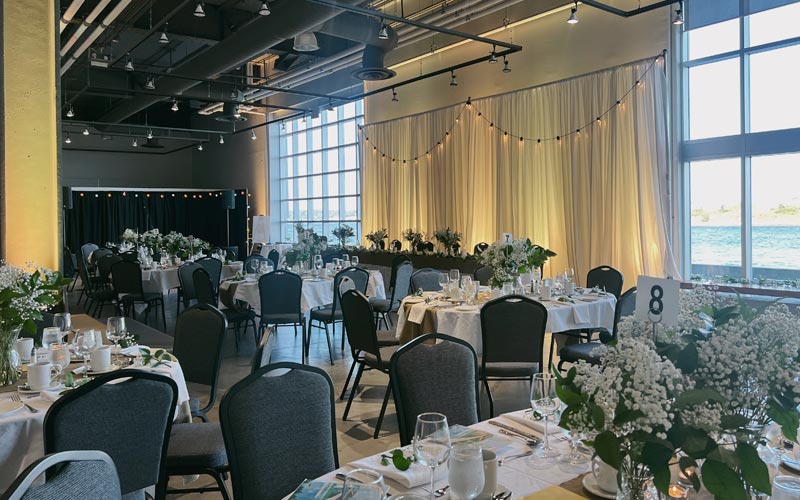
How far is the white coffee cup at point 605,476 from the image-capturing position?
179 cm

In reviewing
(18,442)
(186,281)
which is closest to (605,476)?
(18,442)

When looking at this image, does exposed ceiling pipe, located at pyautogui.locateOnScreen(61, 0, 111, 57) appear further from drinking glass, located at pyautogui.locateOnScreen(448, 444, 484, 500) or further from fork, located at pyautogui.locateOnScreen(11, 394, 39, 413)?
drinking glass, located at pyautogui.locateOnScreen(448, 444, 484, 500)

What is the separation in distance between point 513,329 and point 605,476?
2955 mm

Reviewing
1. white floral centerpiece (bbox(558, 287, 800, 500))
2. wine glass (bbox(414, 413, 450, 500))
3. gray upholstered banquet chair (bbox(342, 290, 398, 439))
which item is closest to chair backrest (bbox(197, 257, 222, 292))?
gray upholstered banquet chair (bbox(342, 290, 398, 439))

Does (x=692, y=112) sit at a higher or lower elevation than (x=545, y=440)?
higher

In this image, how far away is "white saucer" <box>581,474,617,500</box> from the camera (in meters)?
1.79

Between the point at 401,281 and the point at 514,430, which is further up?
the point at 401,281

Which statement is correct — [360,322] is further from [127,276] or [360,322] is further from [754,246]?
[754,246]

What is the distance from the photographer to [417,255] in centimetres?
1194

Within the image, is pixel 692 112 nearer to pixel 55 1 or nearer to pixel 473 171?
pixel 473 171

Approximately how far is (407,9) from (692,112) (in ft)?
21.3

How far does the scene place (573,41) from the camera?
33.7 feet

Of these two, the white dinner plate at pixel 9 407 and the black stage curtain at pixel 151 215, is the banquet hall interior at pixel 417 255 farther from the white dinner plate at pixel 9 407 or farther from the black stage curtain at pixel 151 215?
the black stage curtain at pixel 151 215

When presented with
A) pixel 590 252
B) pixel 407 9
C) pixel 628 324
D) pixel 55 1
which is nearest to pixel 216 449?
pixel 628 324
